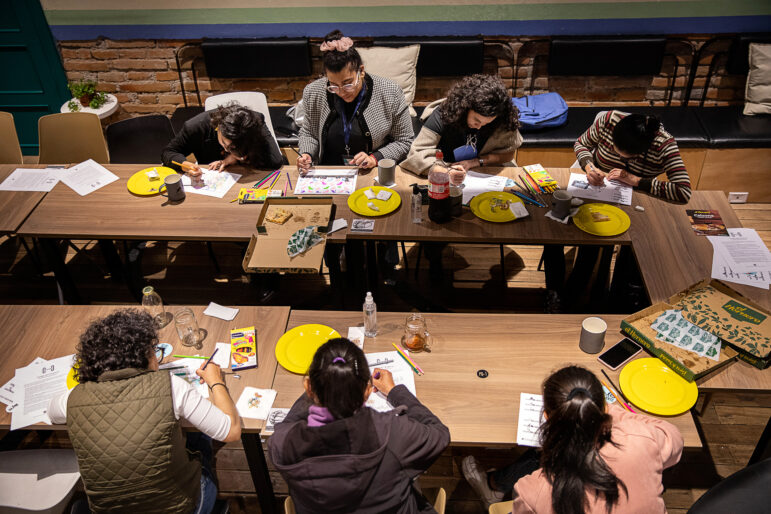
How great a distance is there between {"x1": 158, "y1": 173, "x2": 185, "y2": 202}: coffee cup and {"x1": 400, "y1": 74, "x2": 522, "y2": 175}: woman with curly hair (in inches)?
53.3

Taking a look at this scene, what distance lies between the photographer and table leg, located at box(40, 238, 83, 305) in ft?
11.4

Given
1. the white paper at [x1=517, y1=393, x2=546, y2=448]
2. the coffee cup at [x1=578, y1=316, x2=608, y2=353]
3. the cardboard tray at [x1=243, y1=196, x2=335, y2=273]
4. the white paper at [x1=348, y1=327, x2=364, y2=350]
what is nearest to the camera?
the white paper at [x1=517, y1=393, x2=546, y2=448]

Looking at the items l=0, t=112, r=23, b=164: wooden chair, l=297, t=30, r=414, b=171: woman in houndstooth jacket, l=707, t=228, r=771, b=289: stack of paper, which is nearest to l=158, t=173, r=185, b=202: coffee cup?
l=297, t=30, r=414, b=171: woman in houndstooth jacket

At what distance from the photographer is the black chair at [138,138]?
426cm

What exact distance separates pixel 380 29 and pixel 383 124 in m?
1.75

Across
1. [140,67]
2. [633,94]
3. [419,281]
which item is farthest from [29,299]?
[633,94]

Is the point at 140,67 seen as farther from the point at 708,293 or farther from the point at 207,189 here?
the point at 708,293

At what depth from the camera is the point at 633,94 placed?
17.2 feet

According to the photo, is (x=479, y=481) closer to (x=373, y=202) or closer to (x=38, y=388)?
(x=373, y=202)

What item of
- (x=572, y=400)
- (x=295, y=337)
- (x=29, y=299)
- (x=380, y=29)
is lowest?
(x=29, y=299)

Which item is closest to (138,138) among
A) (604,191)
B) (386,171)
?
(386,171)

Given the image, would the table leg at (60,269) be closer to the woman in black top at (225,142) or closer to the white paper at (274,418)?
the woman in black top at (225,142)

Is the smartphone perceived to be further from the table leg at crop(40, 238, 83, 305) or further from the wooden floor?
the table leg at crop(40, 238, 83, 305)

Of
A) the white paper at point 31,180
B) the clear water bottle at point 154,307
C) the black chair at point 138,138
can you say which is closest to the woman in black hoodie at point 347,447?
the clear water bottle at point 154,307
